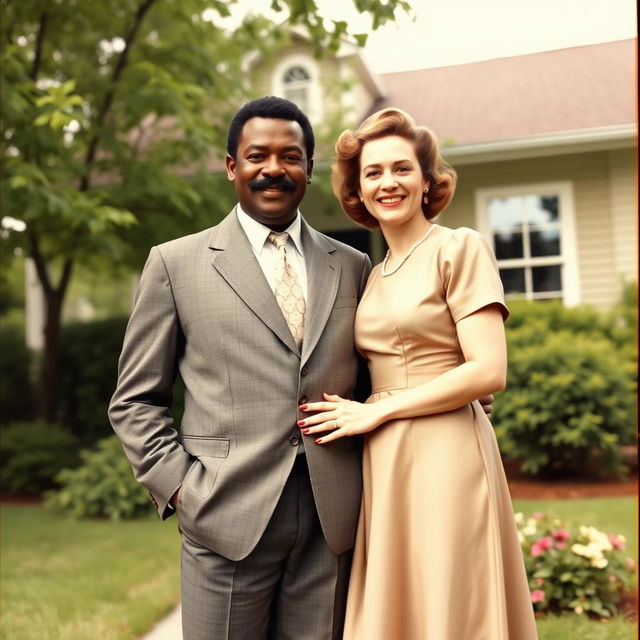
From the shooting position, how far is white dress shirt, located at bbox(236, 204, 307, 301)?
7.76ft

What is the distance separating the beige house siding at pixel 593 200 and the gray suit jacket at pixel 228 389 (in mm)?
7895

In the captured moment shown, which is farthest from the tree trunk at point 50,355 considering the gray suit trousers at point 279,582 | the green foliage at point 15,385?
the gray suit trousers at point 279,582

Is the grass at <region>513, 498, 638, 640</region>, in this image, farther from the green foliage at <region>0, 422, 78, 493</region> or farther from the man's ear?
the green foliage at <region>0, 422, 78, 493</region>

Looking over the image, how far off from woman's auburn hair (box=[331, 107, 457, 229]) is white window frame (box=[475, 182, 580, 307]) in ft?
23.7

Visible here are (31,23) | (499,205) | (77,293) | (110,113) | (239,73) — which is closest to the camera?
(31,23)

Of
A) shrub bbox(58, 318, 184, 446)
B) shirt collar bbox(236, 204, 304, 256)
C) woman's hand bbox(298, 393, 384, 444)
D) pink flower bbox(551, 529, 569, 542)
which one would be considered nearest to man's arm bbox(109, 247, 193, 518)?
shirt collar bbox(236, 204, 304, 256)

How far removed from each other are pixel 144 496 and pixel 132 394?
511cm

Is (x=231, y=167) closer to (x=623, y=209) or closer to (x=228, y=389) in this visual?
(x=228, y=389)

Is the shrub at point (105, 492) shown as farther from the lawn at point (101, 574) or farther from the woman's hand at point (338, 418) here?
the woman's hand at point (338, 418)

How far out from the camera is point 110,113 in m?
8.09

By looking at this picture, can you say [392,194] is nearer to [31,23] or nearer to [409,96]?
[31,23]

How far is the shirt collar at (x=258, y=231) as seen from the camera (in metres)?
2.37

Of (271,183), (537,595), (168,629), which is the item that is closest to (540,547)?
(537,595)

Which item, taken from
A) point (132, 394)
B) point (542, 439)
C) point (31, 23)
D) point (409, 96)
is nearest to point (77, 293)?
point (409, 96)
